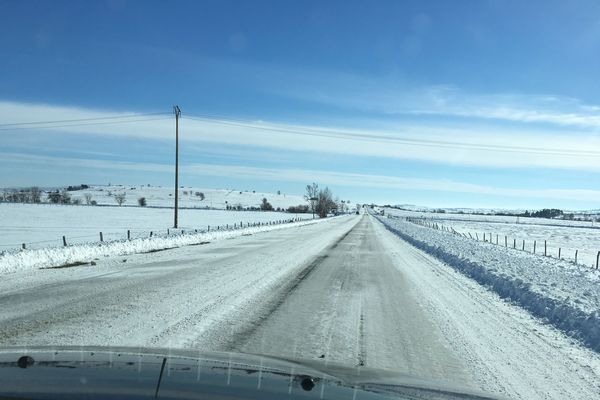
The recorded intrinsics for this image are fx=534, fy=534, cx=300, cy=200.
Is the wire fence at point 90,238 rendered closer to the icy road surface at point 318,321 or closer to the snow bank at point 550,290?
the icy road surface at point 318,321

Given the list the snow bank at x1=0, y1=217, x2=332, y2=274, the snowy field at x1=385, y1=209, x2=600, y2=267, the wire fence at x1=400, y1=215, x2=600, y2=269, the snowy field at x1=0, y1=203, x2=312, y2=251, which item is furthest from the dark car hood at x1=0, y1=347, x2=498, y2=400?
the snowy field at x1=385, y1=209, x2=600, y2=267

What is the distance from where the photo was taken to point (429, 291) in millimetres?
12125

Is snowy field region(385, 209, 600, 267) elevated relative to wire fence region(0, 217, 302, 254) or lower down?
lower down

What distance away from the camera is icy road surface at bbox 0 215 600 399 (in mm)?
5973

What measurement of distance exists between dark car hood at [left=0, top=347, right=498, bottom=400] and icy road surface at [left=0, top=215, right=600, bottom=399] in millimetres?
1924

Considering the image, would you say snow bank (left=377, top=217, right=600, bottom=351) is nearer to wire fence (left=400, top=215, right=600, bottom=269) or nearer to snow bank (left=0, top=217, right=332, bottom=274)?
wire fence (left=400, top=215, right=600, bottom=269)

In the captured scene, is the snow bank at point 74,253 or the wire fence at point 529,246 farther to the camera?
the wire fence at point 529,246

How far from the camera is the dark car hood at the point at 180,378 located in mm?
2887

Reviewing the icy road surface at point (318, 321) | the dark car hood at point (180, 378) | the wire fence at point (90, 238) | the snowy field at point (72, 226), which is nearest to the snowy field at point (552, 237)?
the icy road surface at point (318, 321)

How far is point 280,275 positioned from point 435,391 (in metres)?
10.8

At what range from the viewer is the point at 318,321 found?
27.1ft

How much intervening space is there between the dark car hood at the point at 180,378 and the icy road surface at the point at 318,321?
1924 mm

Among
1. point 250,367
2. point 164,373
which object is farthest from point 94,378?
point 250,367

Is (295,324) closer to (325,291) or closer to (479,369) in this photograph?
(479,369)
